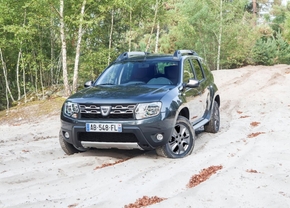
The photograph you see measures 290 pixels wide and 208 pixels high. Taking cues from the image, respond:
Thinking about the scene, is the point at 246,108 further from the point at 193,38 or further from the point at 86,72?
the point at 193,38

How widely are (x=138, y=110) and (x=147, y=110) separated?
0.13 m

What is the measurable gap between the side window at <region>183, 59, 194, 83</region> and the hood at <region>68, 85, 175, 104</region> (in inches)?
26.4

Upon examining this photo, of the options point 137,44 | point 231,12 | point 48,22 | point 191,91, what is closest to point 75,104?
point 191,91

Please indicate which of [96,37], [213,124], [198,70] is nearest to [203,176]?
[198,70]

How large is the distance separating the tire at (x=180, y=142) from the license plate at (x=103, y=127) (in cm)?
75

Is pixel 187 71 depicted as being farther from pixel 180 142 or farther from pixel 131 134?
pixel 131 134

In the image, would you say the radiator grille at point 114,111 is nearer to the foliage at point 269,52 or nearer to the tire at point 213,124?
the tire at point 213,124

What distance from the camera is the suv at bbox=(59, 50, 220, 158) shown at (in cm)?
545

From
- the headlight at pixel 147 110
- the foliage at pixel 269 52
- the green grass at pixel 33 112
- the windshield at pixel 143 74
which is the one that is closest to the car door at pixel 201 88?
the windshield at pixel 143 74

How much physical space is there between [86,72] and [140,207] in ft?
63.5

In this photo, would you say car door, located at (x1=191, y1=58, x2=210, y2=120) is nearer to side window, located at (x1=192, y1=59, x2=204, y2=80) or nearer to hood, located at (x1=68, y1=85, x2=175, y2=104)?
side window, located at (x1=192, y1=59, x2=204, y2=80)

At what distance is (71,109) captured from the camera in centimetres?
582

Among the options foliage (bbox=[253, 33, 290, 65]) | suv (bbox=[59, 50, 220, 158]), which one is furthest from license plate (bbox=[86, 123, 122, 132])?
foliage (bbox=[253, 33, 290, 65])

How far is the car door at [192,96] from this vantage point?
646cm
